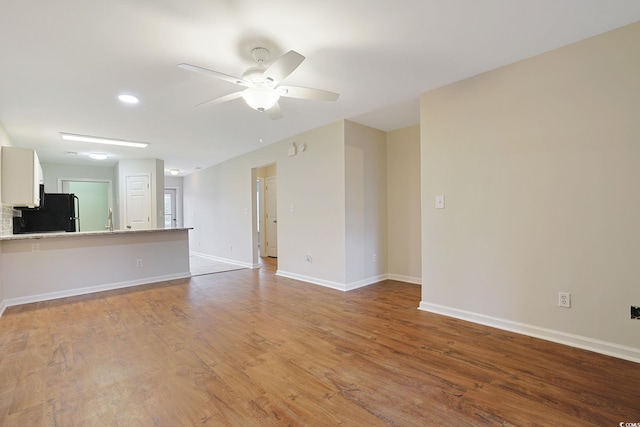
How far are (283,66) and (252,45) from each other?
0.45 metres

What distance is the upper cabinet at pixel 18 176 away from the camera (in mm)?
3611

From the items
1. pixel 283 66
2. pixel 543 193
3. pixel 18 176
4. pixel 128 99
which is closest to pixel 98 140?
pixel 18 176

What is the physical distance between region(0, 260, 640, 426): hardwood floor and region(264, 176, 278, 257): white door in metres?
4.29

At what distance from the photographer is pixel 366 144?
4496 mm

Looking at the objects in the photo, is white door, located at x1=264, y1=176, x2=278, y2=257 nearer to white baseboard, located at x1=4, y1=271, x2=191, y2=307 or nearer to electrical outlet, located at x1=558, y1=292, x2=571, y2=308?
white baseboard, located at x1=4, y1=271, x2=191, y2=307

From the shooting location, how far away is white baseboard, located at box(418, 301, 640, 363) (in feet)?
7.09

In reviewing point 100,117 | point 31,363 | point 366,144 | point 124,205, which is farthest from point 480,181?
point 124,205

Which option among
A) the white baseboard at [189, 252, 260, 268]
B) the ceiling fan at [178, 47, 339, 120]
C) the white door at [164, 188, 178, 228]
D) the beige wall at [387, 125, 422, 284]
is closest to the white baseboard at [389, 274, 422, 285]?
the beige wall at [387, 125, 422, 284]

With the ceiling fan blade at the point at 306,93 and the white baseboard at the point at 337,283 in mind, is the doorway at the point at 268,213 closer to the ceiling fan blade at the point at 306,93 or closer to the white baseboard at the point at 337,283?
the white baseboard at the point at 337,283

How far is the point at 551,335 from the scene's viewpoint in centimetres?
246

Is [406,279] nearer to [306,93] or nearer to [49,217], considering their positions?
[306,93]

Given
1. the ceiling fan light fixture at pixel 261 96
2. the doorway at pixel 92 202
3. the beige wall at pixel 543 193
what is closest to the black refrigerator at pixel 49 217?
the doorway at pixel 92 202

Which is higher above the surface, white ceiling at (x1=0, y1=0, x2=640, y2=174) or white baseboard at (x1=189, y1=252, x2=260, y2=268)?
white ceiling at (x1=0, y1=0, x2=640, y2=174)

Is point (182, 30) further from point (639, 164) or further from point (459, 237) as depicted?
point (639, 164)
